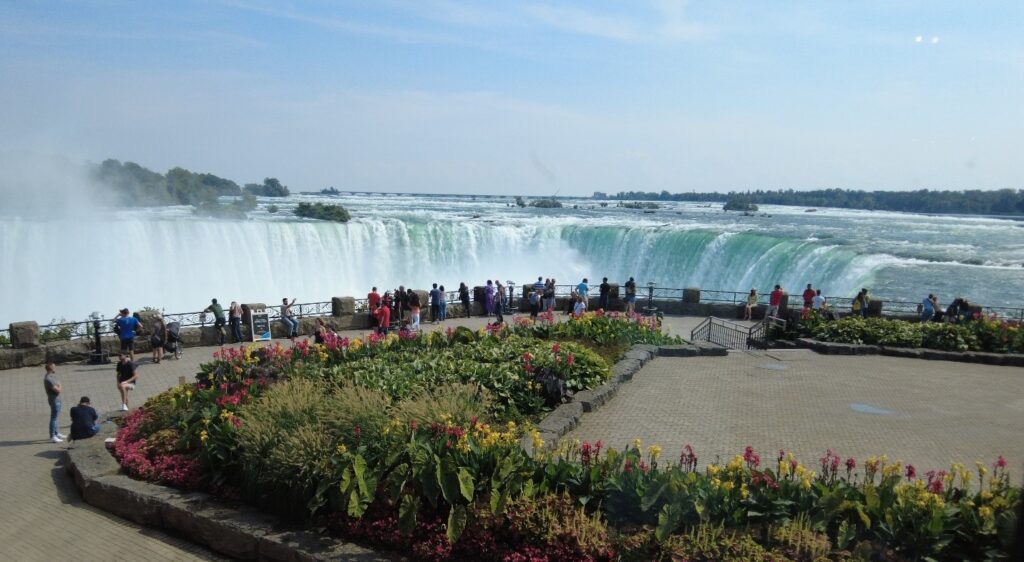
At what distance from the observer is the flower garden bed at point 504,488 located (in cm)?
488

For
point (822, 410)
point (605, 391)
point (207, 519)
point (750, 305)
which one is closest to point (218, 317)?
point (605, 391)

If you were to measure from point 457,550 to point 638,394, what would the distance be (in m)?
5.73

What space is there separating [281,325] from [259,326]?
784mm

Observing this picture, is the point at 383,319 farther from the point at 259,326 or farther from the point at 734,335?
the point at 734,335

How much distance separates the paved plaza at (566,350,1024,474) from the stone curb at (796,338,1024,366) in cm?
30

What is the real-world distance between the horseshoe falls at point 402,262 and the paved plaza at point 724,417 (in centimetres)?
1785

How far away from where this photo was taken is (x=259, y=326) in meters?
16.2

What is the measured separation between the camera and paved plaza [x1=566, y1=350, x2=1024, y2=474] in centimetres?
835

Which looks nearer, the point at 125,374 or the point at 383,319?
the point at 125,374

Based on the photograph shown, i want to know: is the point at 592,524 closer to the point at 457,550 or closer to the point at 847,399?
Answer: the point at 457,550

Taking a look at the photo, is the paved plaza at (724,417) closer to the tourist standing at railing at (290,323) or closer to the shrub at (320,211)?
the tourist standing at railing at (290,323)

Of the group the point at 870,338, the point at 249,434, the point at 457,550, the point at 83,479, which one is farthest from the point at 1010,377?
the point at 83,479

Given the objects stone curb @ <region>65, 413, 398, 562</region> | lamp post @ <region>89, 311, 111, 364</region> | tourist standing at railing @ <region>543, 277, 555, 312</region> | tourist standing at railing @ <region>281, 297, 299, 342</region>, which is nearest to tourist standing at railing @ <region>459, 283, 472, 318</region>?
tourist standing at railing @ <region>543, 277, 555, 312</region>

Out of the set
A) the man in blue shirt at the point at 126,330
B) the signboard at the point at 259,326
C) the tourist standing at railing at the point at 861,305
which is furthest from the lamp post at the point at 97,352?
the tourist standing at railing at the point at 861,305
